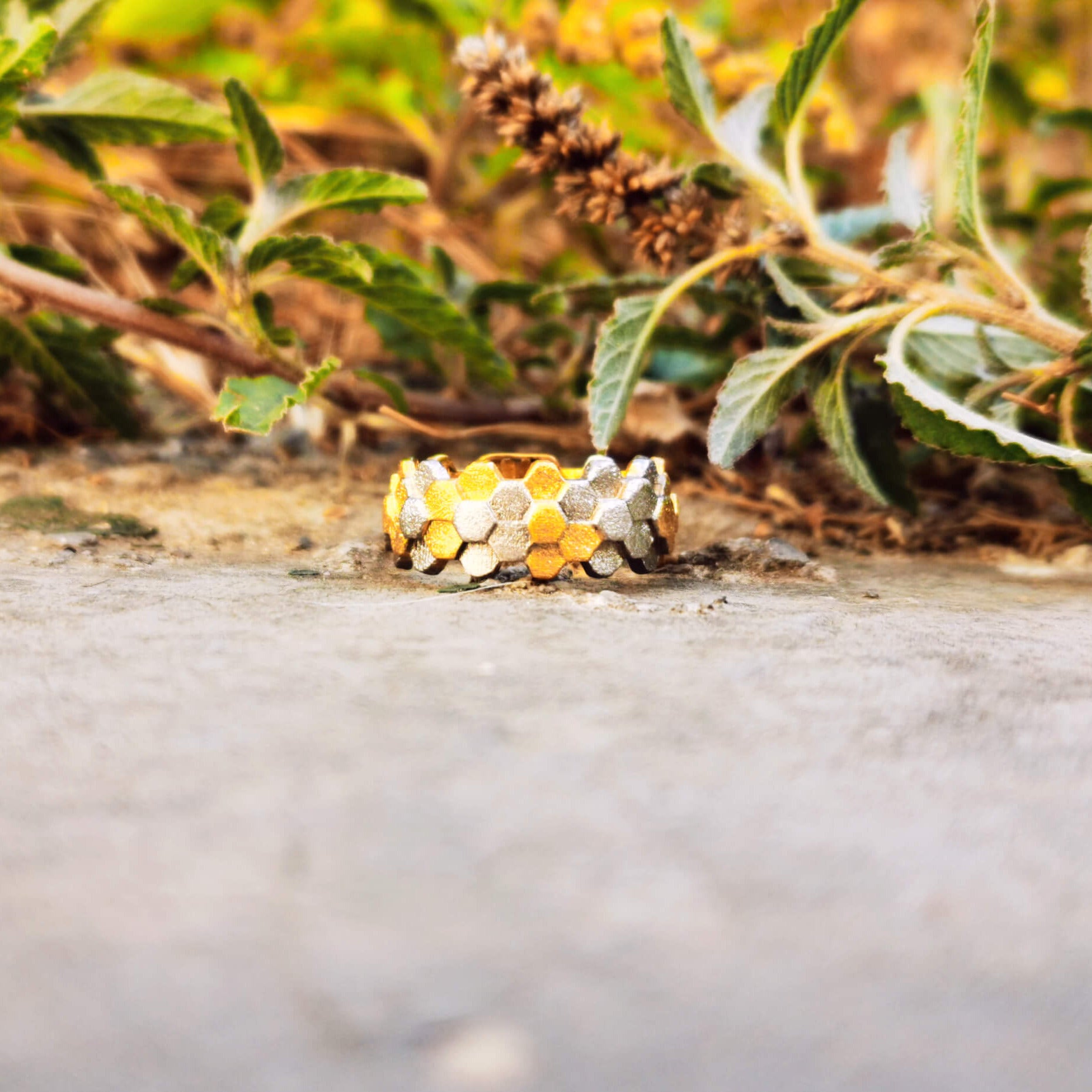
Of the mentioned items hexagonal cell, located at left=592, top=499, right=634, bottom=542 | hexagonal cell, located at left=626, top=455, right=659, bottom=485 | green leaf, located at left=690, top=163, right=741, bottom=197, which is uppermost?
green leaf, located at left=690, top=163, right=741, bottom=197

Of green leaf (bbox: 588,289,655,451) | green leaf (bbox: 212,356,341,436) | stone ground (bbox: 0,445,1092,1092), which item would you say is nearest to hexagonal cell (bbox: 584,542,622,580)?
green leaf (bbox: 588,289,655,451)

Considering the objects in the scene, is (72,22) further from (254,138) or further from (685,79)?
(685,79)

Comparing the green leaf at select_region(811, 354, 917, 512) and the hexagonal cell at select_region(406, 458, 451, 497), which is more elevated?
the green leaf at select_region(811, 354, 917, 512)

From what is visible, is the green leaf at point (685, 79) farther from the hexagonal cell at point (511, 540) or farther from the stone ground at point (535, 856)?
the stone ground at point (535, 856)

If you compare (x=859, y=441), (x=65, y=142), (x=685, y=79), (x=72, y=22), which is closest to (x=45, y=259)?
(x=65, y=142)

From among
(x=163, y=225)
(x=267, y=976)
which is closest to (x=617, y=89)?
(x=163, y=225)

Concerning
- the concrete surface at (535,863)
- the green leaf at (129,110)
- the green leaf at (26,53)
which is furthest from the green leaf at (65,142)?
the concrete surface at (535,863)

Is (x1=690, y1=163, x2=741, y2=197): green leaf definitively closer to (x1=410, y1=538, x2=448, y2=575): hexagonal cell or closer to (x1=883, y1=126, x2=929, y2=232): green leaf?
(x1=883, y1=126, x2=929, y2=232): green leaf
